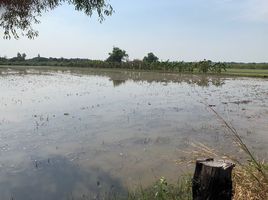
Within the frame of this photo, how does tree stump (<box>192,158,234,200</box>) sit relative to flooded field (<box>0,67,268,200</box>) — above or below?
above

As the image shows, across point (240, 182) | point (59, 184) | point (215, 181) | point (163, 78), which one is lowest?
point (163, 78)

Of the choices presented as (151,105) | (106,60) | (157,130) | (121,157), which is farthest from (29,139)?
(106,60)

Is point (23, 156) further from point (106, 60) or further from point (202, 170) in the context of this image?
point (106, 60)

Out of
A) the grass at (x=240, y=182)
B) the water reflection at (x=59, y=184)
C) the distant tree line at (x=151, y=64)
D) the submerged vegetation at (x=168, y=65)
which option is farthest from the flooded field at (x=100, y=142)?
the distant tree line at (x=151, y=64)

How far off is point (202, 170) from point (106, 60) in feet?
368

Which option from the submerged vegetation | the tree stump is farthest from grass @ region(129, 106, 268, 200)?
the submerged vegetation

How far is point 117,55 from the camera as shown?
114688 mm

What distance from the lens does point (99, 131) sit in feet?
44.4

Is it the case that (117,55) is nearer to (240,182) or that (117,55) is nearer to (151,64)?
(151,64)

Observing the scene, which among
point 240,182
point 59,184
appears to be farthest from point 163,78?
point 240,182

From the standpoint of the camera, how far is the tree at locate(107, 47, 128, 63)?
4500 inches

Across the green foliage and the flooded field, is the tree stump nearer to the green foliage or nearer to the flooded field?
the flooded field

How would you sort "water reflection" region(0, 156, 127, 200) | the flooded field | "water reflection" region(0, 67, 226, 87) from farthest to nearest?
1. "water reflection" region(0, 67, 226, 87)
2. the flooded field
3. "water reflection" region(0, 156, 127, 200)

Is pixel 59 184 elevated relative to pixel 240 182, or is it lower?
lower
